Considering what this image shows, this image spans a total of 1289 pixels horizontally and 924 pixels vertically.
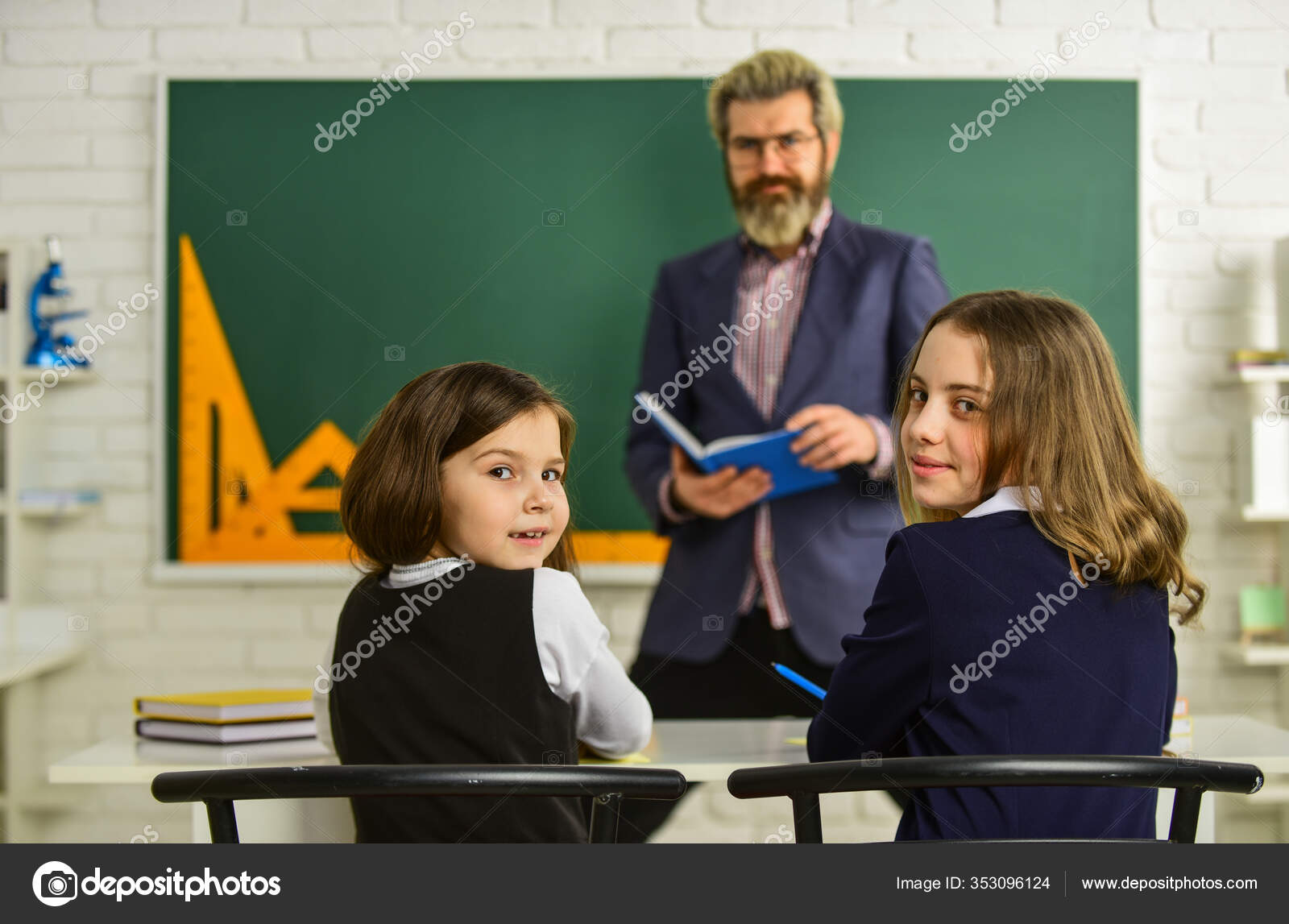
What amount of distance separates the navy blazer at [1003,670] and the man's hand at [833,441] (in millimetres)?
933

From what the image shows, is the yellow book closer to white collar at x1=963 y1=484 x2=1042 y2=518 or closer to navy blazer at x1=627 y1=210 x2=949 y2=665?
white collar at x1=963 y1=484 x2=1042 y2=518

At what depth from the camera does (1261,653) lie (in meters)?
2.51

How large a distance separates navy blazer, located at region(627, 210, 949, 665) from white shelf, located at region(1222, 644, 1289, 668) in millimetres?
914

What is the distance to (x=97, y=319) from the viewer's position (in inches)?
105

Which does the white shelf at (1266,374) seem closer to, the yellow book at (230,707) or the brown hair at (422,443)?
the brown hair at (422,443)

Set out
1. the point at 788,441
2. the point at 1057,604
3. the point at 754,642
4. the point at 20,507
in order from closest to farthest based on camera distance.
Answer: the point at 1057,604
the point at 788,441
the point at 754,642
the point at 20,507

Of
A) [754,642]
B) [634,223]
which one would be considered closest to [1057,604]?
[754,642]

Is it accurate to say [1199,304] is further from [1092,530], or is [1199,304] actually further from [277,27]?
[277,27]

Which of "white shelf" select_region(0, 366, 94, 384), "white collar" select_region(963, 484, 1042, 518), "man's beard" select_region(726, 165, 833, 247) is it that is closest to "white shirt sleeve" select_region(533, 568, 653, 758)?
"white collar" select_region(963, 484, 1042, 518)

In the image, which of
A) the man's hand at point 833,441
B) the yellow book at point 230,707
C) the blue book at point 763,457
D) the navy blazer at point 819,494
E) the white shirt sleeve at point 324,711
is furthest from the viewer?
the navy blazer at point 819,494

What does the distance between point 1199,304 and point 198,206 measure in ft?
7.78

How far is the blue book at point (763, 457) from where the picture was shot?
1.77m

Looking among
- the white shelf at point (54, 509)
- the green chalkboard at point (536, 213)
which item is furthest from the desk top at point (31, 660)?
the green chalkboard at point (536, 213)
